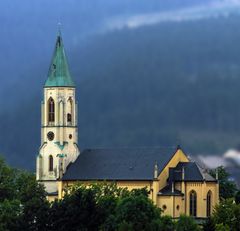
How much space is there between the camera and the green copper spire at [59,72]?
134500 millimetres

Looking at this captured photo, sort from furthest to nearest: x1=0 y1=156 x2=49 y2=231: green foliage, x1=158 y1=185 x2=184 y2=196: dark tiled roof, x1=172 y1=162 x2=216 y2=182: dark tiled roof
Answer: x1=172 y1=162 x2=216 y2=182: dark tiled roof → x1=158 y1=185 x2=184 y2=196: dark tiled roof → x1=0 y1=156 x2=49 y2=231: green foliage

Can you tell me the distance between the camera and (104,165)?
424 ft

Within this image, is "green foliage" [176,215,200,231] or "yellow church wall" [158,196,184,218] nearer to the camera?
"green foliage" [176,215,200,231]

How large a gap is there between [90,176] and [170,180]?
7.59m

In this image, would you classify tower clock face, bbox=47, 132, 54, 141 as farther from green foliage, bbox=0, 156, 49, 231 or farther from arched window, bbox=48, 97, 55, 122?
green foliage, bbox=0, 156, 49, 231

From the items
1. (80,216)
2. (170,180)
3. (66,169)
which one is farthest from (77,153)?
(80,216)

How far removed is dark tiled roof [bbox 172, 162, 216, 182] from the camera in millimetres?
125119

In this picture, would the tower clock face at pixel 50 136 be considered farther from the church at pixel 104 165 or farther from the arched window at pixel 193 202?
the arched window at pixel 193 202

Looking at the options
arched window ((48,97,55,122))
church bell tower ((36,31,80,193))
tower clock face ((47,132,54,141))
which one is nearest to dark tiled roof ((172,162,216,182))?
church bell tower ((36,31,80,193))

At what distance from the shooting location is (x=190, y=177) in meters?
125

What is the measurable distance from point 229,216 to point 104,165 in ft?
67.5

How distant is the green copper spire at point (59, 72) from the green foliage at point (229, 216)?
26518 millimetres

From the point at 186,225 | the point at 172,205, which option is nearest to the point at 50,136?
the point at 172,205

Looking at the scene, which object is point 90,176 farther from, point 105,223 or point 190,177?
point 105,223
